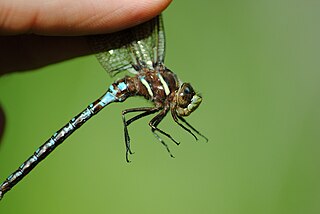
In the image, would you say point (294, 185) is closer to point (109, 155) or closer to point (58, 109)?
point (109, 155)

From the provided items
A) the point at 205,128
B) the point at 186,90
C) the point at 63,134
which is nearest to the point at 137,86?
the point at 186,90

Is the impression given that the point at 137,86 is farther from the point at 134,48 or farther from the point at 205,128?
the point at 205,128

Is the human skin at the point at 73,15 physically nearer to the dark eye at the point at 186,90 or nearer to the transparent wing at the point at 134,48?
the transparent wing at the point at 134,48

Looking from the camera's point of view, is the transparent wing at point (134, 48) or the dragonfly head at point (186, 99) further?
the transparent wing at point (134, 48)

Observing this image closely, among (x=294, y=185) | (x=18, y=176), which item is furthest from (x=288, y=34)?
(x=18, y=176)

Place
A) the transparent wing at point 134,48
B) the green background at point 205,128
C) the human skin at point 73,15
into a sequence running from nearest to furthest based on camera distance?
the human skin at point 73,15
the transparent wing at point 134,48
the green background at point 205,128

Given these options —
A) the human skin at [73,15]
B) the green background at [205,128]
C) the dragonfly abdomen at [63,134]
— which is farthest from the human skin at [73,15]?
the green background at [205,128]

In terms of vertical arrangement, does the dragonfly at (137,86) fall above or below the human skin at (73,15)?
below

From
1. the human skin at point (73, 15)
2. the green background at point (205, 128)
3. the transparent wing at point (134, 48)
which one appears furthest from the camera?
the green background at point (205, 128)
